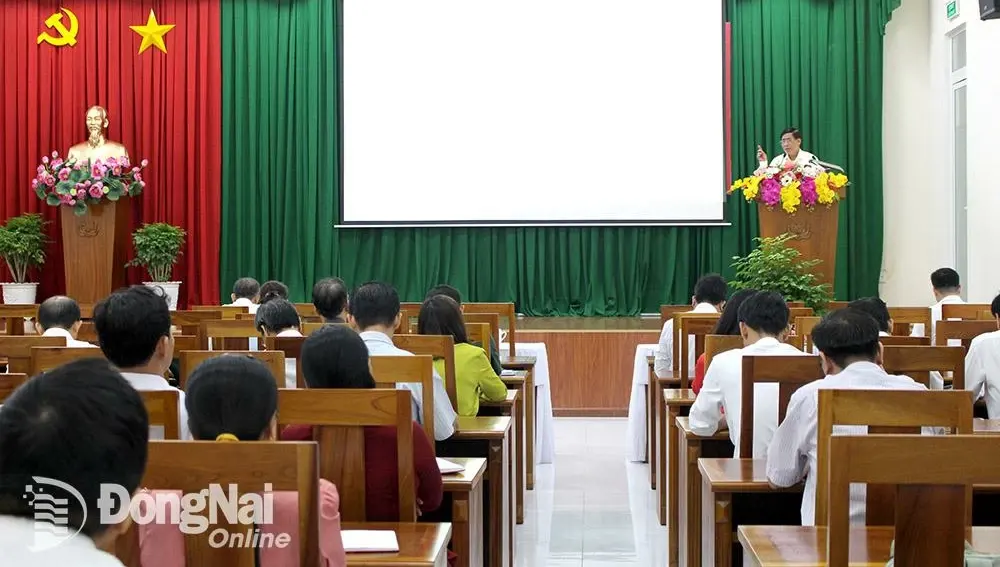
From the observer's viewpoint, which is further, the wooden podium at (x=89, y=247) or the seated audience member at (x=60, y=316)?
the wooden podium at (x=89, y=247)

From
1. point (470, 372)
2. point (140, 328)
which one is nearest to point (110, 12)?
point (470, 372)

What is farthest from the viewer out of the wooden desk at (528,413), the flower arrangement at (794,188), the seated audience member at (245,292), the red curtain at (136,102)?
the red curtain at (136,102)

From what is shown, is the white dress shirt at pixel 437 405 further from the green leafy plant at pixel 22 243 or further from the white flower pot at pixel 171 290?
the green leafy plant at pixel 22 243

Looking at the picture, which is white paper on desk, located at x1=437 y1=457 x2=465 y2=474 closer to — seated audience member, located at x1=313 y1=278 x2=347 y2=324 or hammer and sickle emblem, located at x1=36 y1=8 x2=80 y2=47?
seated audience member, located at x1=313 y1=278 x2=347 y2=324

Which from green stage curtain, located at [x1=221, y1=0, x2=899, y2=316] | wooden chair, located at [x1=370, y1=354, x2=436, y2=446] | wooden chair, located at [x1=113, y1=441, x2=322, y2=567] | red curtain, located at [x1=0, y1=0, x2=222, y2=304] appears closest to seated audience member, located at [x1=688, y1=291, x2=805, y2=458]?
wooden chair, located at [x1=370, y1=354, x2=436, y2=446]

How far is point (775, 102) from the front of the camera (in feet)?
35.4

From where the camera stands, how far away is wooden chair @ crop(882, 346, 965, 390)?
3922 millimetres

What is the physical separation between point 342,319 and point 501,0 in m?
5.72

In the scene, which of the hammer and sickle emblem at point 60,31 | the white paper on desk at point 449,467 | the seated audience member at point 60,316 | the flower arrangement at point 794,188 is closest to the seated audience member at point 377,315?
the white paper on desk at point 449,467

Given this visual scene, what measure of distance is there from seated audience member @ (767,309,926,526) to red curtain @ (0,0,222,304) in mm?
8674

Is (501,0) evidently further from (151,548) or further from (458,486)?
(151,548)

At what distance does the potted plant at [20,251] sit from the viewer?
1063cm

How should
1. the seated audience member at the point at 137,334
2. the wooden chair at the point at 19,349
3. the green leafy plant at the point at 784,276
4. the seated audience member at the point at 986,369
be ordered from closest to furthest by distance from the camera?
the seated audience member at the point at 137,334 < the wooden chair at the point at 19,349 < the seated audience member at the point at 986,369 < the green leafy plant at the point at 784,276

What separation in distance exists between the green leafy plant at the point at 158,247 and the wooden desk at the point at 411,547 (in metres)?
8.37
